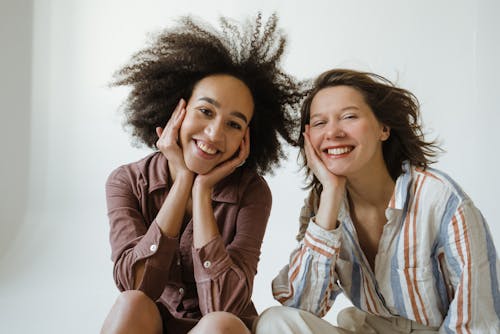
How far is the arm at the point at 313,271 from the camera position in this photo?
1761 mm

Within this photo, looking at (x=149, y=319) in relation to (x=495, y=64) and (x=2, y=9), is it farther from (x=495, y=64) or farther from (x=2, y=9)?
(x=2, y=9)

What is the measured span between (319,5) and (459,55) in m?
0.96

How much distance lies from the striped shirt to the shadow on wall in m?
2.90

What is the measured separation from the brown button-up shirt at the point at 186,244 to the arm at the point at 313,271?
12 centimetres

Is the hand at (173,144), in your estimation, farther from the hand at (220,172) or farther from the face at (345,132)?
the face at (345,132)

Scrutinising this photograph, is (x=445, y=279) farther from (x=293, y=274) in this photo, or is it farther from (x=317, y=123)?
(x=317, y=123)

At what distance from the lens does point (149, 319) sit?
1.67m

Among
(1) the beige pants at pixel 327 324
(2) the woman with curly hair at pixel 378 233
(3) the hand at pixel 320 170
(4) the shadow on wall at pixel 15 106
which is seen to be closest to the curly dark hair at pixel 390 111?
(2) the woman with curly hair at pixel 378 233

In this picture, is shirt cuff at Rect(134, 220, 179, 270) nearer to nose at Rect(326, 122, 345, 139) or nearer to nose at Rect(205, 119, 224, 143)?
nose at Rect(205, 119, 224, 143)

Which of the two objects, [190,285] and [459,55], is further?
[459,55]

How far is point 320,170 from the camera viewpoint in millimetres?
1871

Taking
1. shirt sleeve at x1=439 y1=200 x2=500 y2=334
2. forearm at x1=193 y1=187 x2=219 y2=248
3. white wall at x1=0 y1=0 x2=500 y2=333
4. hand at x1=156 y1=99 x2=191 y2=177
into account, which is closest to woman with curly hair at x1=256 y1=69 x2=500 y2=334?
shirt sleeve at x1=439 y1=200 x2=500 y2=334

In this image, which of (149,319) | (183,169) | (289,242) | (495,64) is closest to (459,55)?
(495,64)

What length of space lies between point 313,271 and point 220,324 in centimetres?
34
